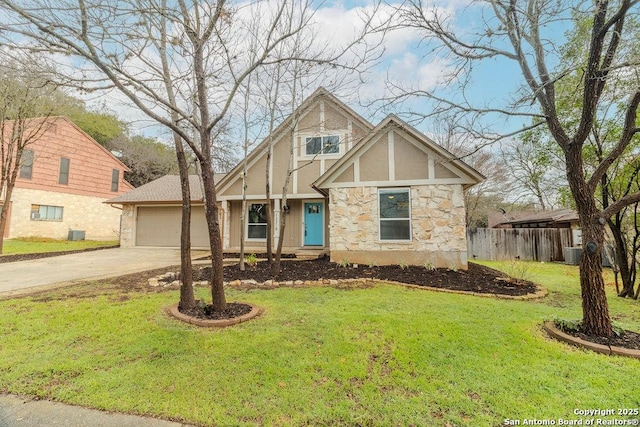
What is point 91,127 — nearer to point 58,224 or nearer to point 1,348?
point 58,224

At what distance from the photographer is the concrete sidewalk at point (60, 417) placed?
2.36 metres

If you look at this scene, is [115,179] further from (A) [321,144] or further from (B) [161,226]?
(A) [321,144]

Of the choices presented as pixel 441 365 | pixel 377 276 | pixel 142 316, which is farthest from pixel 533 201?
pixel 142 316

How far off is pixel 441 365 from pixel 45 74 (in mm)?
6424

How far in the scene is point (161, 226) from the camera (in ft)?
52.7

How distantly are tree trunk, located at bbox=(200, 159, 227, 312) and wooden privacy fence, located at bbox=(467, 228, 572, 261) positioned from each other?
47.3 ft

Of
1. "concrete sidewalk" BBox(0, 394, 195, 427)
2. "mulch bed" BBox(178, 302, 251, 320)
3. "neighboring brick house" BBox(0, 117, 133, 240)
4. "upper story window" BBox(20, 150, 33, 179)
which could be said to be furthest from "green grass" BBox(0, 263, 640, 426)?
"upper story window" BBox(20, 150, 33, 179)

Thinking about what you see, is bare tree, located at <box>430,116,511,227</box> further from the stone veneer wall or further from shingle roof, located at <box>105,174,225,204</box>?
shingle roof, located at <box>105,174,225,204</box>

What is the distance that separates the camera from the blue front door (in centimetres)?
1336

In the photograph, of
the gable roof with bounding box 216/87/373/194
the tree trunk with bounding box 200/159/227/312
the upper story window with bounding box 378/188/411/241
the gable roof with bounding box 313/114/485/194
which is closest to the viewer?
the tree trunk with bounding box 200/159/227/312

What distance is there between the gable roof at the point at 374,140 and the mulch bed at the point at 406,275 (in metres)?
2.81

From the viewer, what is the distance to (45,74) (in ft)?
13.2

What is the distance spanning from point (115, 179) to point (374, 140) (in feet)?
78.0

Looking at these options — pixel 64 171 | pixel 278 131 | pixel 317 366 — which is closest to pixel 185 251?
pixel 317 366
